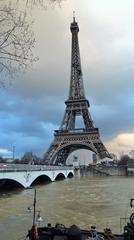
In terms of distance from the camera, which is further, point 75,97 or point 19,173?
point 75,97

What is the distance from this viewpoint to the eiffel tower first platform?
117m

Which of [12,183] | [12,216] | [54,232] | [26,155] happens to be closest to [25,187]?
[12,183]

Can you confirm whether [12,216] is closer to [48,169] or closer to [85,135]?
[48,169]

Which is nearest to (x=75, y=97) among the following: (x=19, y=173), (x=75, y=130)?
(x=75, y=130)

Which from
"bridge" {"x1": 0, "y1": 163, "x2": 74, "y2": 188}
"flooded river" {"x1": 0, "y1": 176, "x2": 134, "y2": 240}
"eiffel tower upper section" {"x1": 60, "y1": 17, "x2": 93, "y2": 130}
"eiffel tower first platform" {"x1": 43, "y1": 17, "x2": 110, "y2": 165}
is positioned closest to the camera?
"flooded river" {"x1": 0, "y1": 176, "x2": 134, "y2": 240}

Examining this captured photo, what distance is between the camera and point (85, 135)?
11825cm

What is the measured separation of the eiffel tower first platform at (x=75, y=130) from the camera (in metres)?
117

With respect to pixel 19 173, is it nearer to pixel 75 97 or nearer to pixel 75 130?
pixel 75 130

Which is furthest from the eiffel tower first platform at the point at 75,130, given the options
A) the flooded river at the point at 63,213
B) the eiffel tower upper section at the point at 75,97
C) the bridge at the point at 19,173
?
the flooded river at the point at 63,213

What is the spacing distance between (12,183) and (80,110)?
7099 centimetres

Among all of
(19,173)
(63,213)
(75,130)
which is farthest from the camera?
(75,130)

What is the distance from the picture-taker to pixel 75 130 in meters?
122

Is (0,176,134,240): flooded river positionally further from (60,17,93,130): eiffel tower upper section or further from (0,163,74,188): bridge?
(60,17,93,130): eiffel tower upper section

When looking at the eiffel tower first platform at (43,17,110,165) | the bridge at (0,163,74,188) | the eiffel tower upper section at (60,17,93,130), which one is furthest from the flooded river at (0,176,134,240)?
the eiffel tower upper section at (60,17,93,130)
